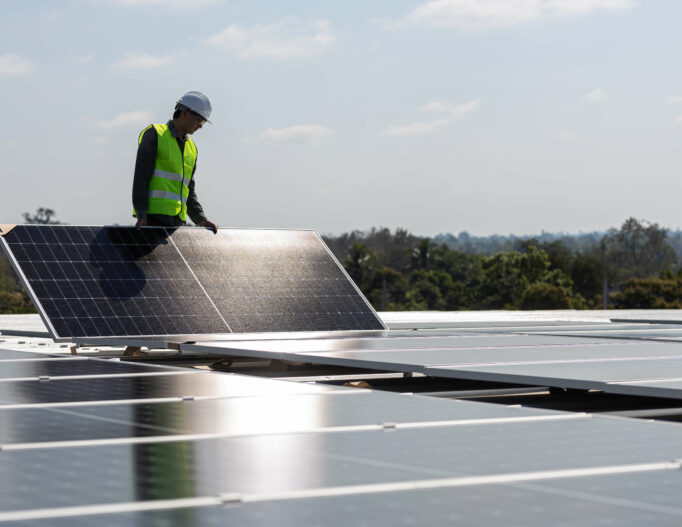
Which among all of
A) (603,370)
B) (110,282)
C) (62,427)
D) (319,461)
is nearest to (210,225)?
(110,282)

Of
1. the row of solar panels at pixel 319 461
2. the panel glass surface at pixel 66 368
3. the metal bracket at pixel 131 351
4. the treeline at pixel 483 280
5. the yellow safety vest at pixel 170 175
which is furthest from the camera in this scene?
the treeline at pixel 483 280

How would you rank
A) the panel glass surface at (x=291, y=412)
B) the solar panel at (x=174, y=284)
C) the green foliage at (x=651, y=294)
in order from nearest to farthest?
the panel glass surface at (x=291, y=412) < the solar panel at (x=174, y=284) < the green foliage at (x=651, y=294)

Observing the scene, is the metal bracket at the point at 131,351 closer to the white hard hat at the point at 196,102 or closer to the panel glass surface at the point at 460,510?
the white hard hat at the point at 196,102

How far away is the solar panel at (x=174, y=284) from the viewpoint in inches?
466

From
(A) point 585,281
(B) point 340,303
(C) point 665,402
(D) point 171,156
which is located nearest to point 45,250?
(D) point 171,156

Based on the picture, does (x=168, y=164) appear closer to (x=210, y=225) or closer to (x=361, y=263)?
(x=210, y=225)

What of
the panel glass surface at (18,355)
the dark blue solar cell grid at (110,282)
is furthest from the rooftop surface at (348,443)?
the dark blue solar cell grid at (110,282)

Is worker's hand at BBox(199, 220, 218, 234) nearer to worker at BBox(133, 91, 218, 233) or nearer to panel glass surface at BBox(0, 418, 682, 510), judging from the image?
worker at BBox(133, 91, 218, 233)

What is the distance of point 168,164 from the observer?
42.3ft

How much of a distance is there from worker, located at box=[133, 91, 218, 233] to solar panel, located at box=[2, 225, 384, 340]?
0.79ft

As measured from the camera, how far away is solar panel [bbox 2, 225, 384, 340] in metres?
11.8

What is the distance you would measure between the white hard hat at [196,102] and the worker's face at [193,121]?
3.3 inches

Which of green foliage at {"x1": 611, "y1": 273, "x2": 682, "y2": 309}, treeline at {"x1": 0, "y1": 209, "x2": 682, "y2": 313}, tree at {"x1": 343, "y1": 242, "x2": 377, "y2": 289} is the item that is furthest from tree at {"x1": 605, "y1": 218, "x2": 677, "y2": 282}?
green foliage at {"x1": 611, "y1": 273, "x2": 682, "y2": 309}

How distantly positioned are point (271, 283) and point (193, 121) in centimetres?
202
